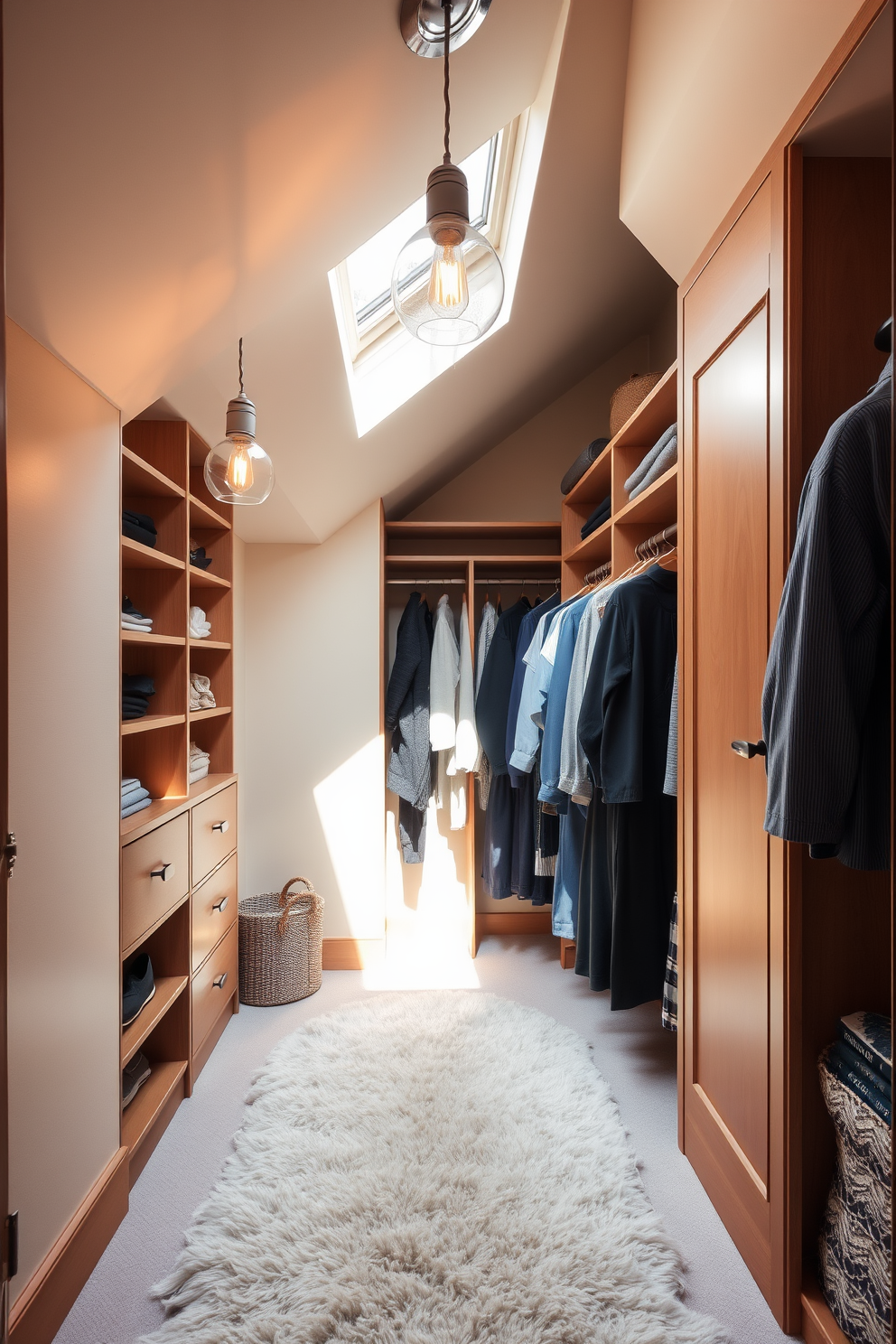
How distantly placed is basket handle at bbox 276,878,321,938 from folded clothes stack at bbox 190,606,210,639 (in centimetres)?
94

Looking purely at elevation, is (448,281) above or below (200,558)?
above

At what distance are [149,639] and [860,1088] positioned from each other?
5.84 ft

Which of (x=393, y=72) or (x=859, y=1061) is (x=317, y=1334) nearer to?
(x=859, y=1061)

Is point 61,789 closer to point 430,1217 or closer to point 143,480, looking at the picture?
point 143,480

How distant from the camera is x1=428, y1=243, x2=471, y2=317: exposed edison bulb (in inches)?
40.9

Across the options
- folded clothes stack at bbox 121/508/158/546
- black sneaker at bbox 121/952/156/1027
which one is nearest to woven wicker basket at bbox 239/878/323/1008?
black sneaker at bbox 121/952/156/1027

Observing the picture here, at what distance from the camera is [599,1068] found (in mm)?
2154

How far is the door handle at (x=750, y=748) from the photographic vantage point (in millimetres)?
1321

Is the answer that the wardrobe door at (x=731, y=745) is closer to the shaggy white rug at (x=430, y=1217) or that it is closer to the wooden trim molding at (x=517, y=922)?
the shaggy white rug at (x=430, y=1217)

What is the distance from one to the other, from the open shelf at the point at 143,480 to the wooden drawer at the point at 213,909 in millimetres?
1201

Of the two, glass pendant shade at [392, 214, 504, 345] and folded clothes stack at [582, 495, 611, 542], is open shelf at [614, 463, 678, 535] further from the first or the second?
glass pendant shade at [392, 214, 504, 345]

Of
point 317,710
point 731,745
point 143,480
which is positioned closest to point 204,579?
point 143,480

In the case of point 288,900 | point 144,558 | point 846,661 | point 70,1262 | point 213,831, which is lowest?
point 70,1262

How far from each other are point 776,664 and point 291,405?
1.50 meters
